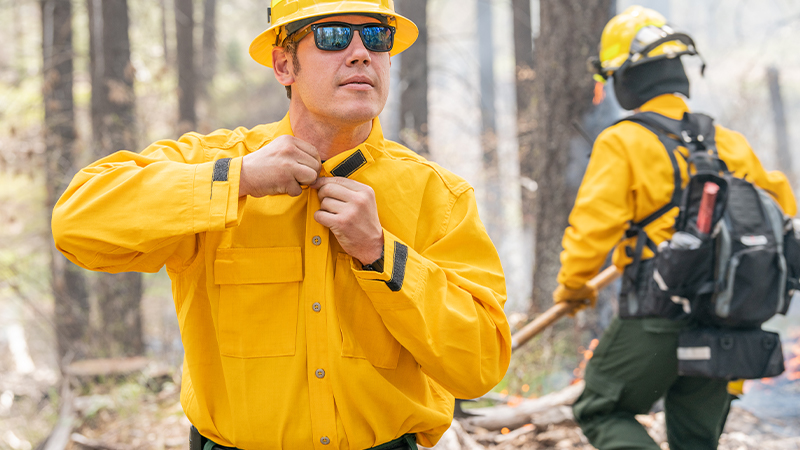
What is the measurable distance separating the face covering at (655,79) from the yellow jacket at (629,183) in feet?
0.17

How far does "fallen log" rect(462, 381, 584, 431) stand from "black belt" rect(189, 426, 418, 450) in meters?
2.68

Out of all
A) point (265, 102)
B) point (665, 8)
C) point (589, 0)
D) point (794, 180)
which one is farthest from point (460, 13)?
point (589, 0)

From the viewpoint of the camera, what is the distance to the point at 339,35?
187cm

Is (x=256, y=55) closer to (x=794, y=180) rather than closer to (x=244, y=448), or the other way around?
(x=244, y=448)

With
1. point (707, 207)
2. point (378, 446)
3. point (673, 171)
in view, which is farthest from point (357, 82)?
point (673, 171)

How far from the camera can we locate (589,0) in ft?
18.5

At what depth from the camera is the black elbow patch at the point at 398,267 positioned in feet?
5.56

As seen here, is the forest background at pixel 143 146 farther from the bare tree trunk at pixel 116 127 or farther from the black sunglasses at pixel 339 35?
the black sunglasses at pixel 339 35

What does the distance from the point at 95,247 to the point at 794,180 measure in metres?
16.2

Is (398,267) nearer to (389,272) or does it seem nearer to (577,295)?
(389,272)

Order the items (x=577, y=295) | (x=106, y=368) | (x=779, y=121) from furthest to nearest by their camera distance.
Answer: (x=779, y=121)
(x=106, y=368)
(x=577, y=295)

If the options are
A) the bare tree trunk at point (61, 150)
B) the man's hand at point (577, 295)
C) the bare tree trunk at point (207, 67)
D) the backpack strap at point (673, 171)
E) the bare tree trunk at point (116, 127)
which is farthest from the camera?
the bare tree trunk at point (207, 67)

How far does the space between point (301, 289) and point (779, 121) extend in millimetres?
20222

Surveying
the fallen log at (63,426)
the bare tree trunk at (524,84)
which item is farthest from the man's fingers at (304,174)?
the bare tree trunk at (524,84)
